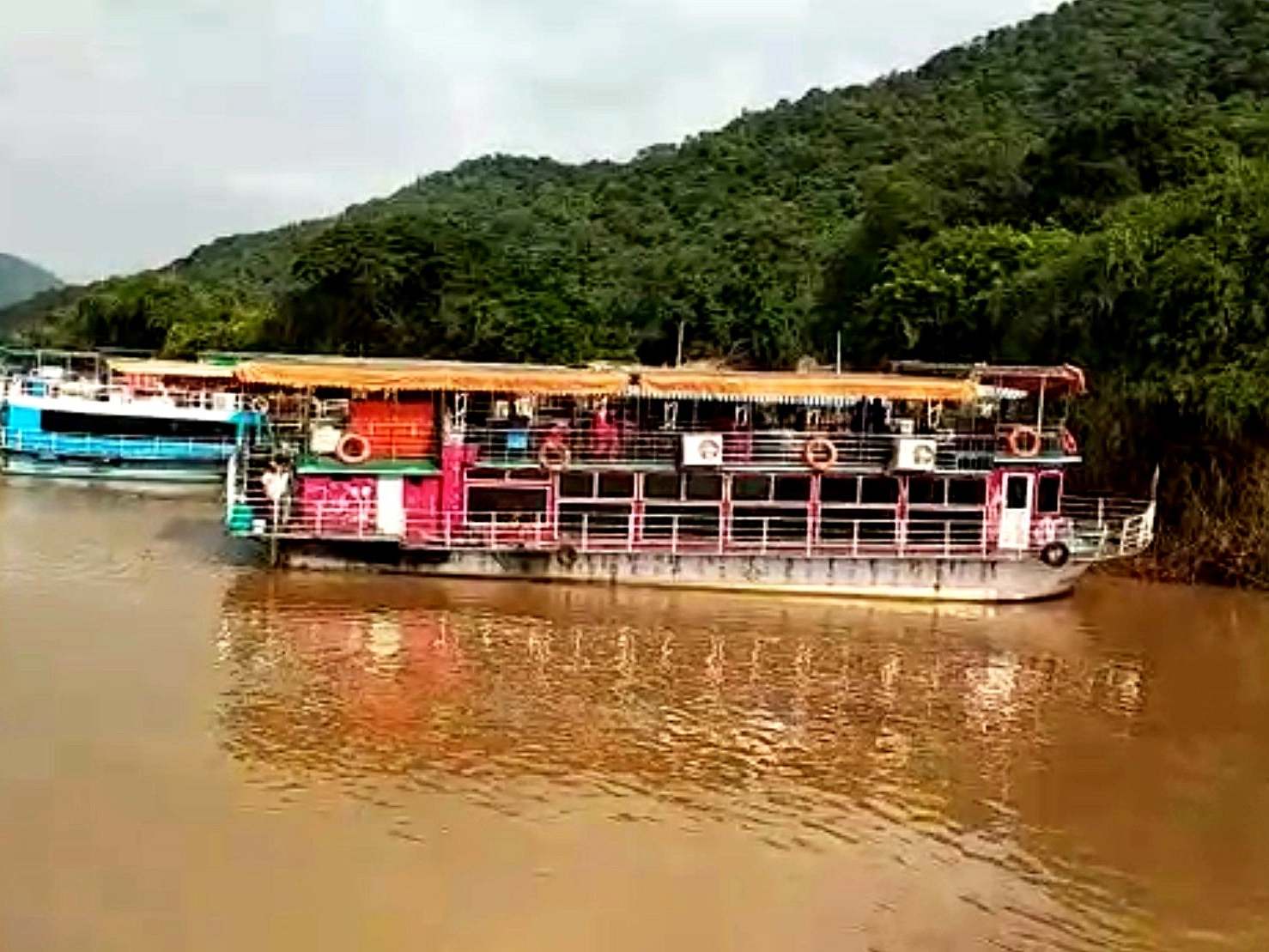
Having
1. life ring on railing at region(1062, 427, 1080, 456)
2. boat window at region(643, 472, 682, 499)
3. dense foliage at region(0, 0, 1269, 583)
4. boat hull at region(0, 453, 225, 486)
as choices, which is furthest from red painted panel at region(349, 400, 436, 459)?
boat hull at region(0, 453, 225, 486)

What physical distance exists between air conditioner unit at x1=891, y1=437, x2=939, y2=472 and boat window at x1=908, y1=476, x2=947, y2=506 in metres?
Answer: 0.52

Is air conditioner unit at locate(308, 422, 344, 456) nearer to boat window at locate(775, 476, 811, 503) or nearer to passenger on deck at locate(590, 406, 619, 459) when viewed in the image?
passenger on deck at locate(590, 406, 619, 459)

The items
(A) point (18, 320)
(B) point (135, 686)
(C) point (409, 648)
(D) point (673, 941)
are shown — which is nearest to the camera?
(D) point (673, 941)

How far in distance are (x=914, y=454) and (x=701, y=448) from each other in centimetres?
319

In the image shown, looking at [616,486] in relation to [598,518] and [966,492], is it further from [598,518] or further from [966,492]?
[966,492]

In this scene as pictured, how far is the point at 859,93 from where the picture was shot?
92312 millimetres

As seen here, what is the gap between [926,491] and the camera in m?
24.8

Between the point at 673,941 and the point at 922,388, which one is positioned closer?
the point at 673,941

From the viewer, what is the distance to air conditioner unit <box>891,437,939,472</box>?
24.1 metres

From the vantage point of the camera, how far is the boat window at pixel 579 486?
81.0 feet

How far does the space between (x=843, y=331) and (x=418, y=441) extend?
23.6m

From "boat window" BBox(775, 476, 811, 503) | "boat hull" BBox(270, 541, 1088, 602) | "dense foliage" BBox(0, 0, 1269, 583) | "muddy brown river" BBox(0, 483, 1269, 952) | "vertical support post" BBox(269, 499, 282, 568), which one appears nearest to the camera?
"muddy brown river" BBox(0, 483, 1269, 952)

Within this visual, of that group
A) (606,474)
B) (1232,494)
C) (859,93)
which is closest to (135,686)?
(606,474)

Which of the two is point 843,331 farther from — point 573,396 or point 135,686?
point 135,686
